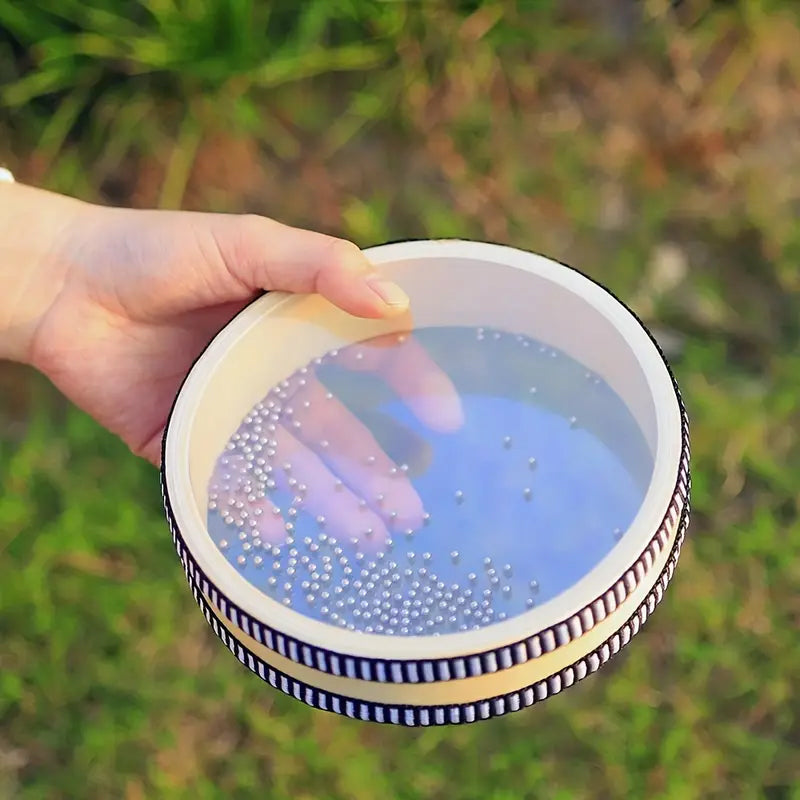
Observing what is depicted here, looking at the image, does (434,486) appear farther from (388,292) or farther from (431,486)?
(388,292)

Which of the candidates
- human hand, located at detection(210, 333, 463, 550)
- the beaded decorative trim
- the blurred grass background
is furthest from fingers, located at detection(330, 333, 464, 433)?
the blurred grass background

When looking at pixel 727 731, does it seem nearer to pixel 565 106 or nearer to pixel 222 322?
pixel 222 322

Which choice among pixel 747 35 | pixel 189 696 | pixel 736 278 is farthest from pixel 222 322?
pixel 747 35

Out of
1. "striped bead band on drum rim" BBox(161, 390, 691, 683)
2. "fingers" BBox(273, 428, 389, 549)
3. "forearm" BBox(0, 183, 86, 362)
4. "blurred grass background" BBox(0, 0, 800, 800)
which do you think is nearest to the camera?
"striped bead band on drum rim" BBox(161, 390, 691, 683)

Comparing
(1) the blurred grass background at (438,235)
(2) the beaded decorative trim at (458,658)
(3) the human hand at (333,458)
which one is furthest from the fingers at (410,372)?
(1) the blurred grass background at (438,235)

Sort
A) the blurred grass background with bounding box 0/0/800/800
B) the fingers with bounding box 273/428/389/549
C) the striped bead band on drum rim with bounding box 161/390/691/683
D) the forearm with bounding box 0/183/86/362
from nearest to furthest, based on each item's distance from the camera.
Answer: the striped bead band on drum rim with bounding box 161/390/691/683 < the fingers with bounding box 273/428/389/549 < the forearm with bounding box 0/183/86/362 < the blurred grass background with bounding box 0/0/800/800

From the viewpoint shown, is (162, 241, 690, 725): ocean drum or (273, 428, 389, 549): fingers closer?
(162, 241, 690, 725): ocean drum

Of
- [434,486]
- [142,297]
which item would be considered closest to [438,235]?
[142,297]

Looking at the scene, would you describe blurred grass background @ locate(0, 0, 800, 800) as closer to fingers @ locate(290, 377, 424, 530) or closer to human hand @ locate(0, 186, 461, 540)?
human hand @ locate(0, 186, 461, 540)
